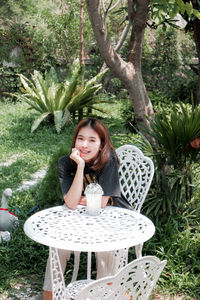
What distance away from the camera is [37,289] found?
2854 millimetres

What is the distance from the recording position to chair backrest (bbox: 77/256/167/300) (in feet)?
4.48

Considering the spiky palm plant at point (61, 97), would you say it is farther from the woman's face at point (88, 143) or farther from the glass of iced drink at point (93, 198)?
the glass of iced drink at point (93, 198)

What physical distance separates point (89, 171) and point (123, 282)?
1.26 meters

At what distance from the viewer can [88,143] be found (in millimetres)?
2527

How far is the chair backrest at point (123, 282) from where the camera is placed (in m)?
1.37

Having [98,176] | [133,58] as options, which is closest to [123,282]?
[98,176]

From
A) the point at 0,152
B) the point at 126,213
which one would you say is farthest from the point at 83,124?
the point at 0,152

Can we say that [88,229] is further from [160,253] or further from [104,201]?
[160,253]

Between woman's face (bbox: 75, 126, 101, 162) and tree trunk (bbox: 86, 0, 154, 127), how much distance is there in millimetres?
1567

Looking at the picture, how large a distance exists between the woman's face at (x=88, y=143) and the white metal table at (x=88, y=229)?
0.34 m

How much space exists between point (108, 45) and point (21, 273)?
7.46 feet

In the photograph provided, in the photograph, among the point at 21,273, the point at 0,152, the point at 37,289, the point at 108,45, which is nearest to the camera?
the point at 37,289

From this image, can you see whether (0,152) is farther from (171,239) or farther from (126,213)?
(126,213)

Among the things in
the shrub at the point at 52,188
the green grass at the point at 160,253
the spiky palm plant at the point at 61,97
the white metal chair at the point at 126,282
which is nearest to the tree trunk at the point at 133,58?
the green grass at the point at 160,253
